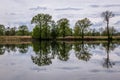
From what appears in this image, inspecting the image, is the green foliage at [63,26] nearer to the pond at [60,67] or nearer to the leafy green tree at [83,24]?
the leafy green tree at [83,24]

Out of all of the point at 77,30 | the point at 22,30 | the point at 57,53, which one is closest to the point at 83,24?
the point at 77,30

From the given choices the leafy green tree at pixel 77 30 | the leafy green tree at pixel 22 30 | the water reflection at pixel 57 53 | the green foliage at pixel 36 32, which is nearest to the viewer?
the water reflection at pixel 57 53

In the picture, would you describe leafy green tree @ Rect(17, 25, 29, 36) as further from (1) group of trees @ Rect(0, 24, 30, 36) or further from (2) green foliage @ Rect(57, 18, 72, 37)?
(2) green foliage @ Rect(57, 18, 72, 37)

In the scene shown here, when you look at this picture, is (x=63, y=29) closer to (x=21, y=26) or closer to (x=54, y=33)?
(x=54, y=33)

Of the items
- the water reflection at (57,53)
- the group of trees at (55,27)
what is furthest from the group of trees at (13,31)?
the water reflection at (57,53)

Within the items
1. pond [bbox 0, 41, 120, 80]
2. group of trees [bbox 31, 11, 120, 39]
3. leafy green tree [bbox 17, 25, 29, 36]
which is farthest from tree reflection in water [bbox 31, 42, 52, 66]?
leafy green tree [bbox 17, 25, 29, 36]

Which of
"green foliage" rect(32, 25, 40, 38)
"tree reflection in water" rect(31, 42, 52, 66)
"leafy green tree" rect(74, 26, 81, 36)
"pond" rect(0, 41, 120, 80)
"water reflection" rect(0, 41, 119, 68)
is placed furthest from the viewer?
"leafy green tree" rect(74, 26, 81, 36)

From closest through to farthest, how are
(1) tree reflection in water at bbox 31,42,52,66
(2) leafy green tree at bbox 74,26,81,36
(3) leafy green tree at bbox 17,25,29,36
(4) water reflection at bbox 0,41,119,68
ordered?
1. (1) tree reflection in water at bbox 31,42,52,66
2. (4) water reflection at bbox 0,41,119,68
3. (2) leafy green tree at bbox 74,26,81,36
4. (3) leafy green tree at bbox 17,25,29,36

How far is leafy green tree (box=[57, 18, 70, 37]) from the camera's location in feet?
293

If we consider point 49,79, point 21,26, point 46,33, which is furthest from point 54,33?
point 49,79

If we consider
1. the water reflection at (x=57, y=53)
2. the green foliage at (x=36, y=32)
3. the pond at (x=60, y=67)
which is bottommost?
the water reflection at (x=57, y=53)

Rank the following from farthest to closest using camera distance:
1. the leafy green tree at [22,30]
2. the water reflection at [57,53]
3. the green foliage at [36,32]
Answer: the leafy green tree at [22,30]
the green foliage at [36,32]
the water reflection at [57,53]

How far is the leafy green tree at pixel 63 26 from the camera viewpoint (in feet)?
293

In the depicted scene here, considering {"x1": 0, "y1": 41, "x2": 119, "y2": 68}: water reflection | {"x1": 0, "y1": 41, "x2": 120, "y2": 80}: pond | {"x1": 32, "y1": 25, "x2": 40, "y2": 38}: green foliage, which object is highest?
{"x1": 32, "y1": 25, "x2": 40, "y2": 38}: green foliage
